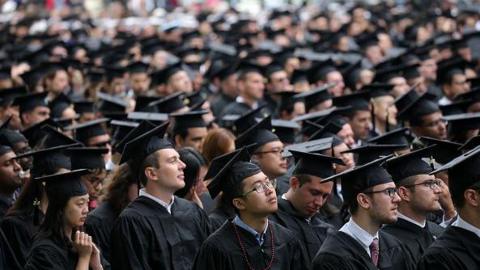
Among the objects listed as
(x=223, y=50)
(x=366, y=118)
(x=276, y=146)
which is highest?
(x=276, y=146)

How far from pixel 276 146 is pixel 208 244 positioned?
2.40 m

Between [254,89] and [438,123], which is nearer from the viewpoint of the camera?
[438,123]

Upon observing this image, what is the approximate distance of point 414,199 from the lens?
6.79 meters

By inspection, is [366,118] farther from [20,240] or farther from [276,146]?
[20,240]

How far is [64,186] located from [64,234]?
34 cm

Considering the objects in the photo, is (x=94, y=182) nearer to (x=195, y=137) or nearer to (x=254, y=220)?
(x=195, y=137)

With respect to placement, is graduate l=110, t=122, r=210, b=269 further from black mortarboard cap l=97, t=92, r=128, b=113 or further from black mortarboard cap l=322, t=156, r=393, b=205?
black mortarboard cap l=97, t=92, r=128, b=113

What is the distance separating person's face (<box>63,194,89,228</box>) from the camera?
256 inches

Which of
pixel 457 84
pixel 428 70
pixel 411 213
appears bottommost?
pixel 428 70

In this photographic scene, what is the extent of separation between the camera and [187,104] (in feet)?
41.0

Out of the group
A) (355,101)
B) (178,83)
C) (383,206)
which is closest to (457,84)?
(355,101)

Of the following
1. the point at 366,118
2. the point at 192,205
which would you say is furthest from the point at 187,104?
the point at 192,205

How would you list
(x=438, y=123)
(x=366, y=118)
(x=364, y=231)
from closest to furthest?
(x=364, y=231) < (x=438, y=123) < (x=366, y=118)

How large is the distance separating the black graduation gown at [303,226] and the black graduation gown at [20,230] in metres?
1.66
